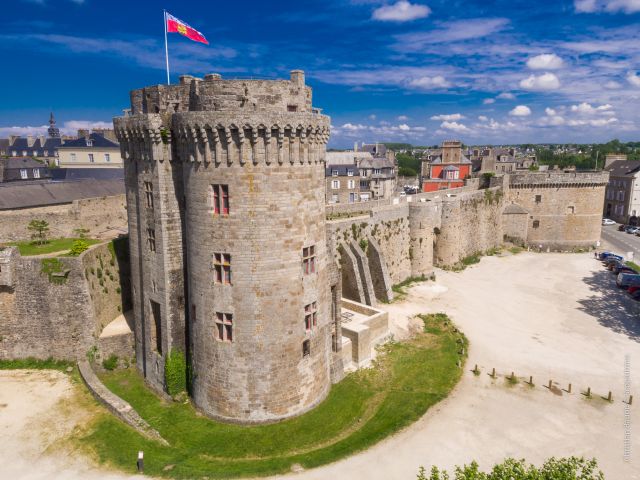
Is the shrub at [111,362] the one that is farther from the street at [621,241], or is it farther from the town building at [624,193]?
the town building at [624,193]

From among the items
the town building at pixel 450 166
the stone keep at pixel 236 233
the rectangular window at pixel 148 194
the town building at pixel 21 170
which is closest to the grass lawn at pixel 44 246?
the stone keep at pixel 236 233

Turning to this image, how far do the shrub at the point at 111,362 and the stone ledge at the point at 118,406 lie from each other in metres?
1.08

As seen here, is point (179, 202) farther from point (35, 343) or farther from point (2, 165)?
point (2, 165)

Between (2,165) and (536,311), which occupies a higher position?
(2,165)

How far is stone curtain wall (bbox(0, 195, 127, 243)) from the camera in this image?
106 ft

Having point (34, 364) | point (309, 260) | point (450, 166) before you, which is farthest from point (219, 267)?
point (450, 166)

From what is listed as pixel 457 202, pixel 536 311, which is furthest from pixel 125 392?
pixel 457 202

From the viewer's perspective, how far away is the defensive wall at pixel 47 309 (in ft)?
79.3

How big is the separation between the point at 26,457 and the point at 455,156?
7381cm

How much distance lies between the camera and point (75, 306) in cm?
2447

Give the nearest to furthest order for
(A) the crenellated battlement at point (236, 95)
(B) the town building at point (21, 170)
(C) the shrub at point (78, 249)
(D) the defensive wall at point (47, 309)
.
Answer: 1. (A) the crenellated battlement at point (236, 95)
2. (D) the defensive wall at point (47, 309)
3. (C) the shrub at point (78, 249)
4. (B) the town building at point (21, 170)

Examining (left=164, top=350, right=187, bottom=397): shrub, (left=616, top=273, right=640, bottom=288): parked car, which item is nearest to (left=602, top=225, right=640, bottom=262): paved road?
(left=616, top=273, right=640, bottom=288): parked car

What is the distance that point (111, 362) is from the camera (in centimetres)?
2473

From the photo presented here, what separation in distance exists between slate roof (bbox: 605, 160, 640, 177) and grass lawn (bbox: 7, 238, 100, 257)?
8399 centimetres
